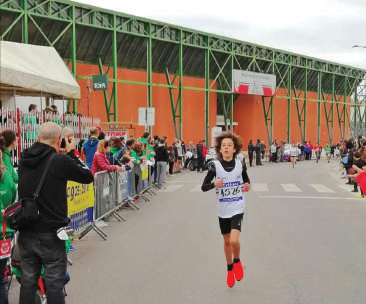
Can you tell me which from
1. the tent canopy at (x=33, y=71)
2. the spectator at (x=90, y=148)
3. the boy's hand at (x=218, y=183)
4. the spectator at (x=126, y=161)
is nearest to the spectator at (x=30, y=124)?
the tent canopy at (x=33, y=71)

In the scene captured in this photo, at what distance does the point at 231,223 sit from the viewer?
6.24 m

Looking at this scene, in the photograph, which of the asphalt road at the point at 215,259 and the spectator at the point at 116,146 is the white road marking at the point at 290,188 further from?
the spectator at the point at 116,146

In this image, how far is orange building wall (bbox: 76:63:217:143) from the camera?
33.2 m

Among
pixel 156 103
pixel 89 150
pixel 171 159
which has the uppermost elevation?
pixel 156 103

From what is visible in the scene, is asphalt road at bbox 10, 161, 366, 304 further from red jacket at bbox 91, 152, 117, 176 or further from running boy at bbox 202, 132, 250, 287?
red jacket at bbox 91, 152, 117, 176

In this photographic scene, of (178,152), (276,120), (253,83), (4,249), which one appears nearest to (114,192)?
(4,249)

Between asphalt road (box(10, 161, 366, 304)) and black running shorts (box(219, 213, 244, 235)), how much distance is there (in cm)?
68

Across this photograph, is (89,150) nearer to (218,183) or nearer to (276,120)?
(218,183)

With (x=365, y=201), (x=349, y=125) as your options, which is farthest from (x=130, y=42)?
(x=349, y=125)

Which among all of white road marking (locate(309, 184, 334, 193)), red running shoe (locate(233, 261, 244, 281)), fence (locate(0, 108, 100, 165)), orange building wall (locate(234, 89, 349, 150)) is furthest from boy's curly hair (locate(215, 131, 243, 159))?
orange building wall (locate(234, 89, 349, 150))

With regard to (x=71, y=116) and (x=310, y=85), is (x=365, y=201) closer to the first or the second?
(x=71, y=116)

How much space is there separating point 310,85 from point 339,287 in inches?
2186

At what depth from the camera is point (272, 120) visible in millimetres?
49781

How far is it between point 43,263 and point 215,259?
375 centimetres
